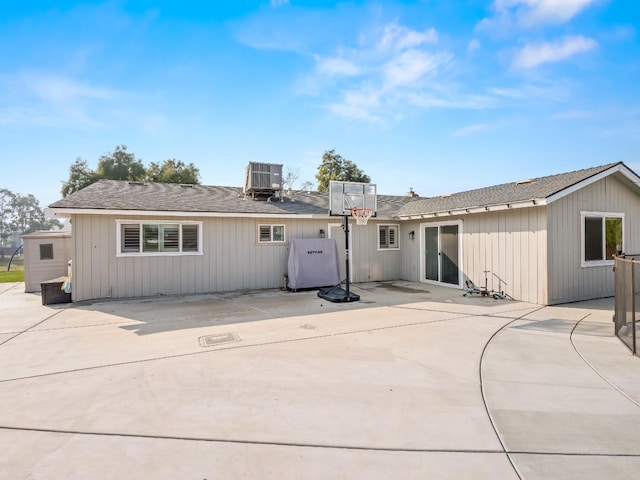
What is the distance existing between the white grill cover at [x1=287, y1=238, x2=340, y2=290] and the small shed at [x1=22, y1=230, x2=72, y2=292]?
26.0ft

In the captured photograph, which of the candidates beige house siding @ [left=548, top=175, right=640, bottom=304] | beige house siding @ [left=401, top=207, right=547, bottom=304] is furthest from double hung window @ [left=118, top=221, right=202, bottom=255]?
beige house siding @ [left=548, top=175, right=640, bottom=304]

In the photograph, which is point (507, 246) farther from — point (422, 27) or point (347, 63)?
point (347, 63)

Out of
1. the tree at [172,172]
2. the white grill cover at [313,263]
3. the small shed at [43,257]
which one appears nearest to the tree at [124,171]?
the tree at [172,172]

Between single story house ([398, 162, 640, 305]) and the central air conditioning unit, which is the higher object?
the central air conditioning unit

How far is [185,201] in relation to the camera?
33.5 ft

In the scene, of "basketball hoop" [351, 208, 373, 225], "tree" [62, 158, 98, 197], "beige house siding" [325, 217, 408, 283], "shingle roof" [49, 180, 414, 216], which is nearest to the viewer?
"shingle roof" [49, 180, 414, 216]

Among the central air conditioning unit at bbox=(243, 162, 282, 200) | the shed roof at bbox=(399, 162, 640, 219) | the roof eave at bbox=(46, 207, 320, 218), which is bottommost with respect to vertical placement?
the roof eave at bbox=(46, 207, 320, 218)

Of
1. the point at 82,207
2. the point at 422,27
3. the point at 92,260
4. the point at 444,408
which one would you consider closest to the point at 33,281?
the point at 92,260

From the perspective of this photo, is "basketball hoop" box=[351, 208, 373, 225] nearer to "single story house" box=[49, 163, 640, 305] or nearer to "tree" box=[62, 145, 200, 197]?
"single story house" box=[49, 163, 640, 305]

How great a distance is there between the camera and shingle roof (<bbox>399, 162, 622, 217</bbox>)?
8.03 m

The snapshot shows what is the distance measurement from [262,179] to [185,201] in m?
2.88

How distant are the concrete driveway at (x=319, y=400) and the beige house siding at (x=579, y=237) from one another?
2120 millimetres

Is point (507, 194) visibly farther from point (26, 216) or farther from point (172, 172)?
point (26, 216)

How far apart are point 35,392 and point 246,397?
87.4 inches
